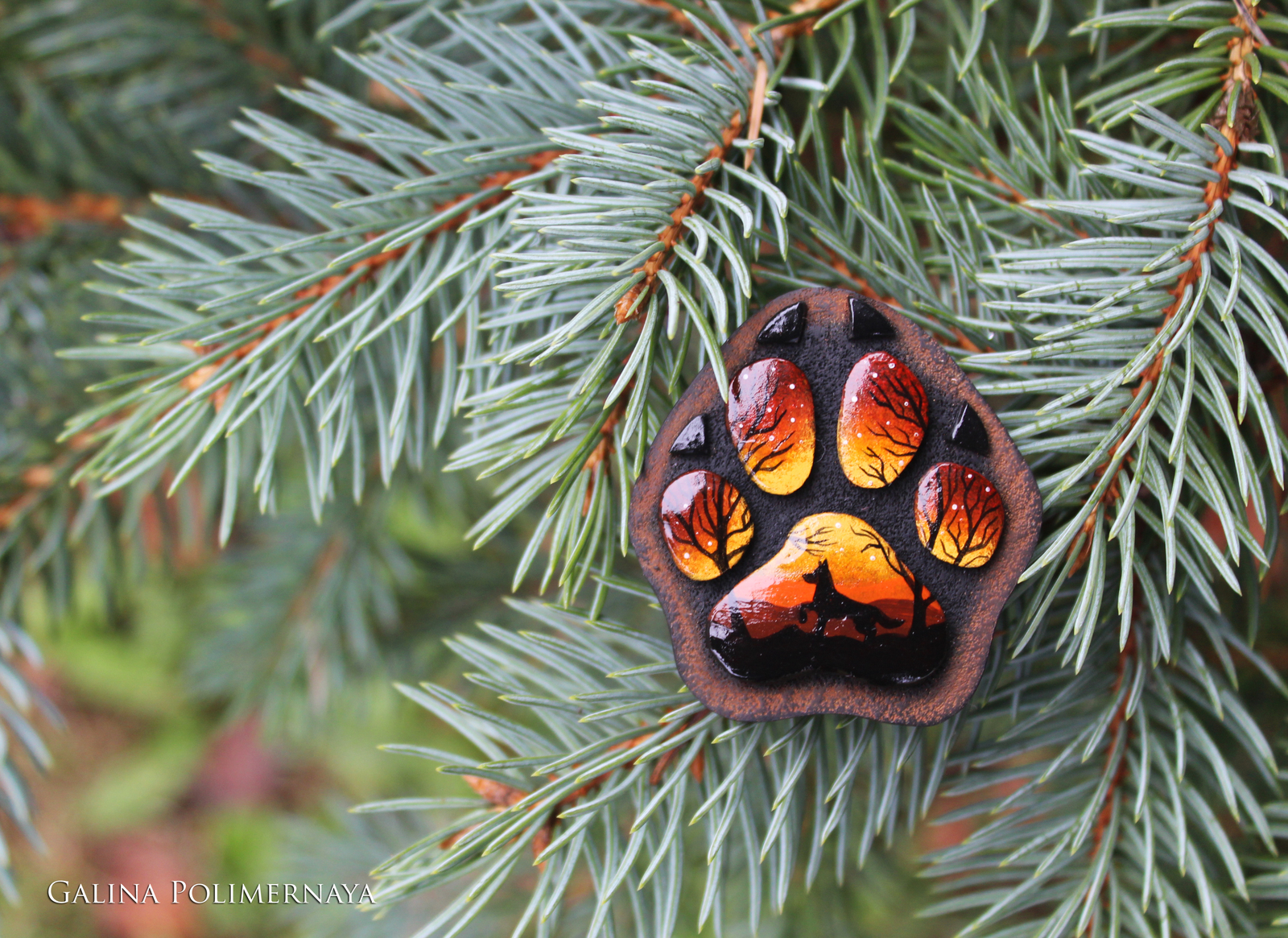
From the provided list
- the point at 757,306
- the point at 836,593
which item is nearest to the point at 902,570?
the point at 836,593

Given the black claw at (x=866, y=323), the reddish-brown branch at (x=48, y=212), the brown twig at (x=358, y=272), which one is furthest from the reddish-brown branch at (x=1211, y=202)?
the reddish-brown branch at (x=48, y=212)

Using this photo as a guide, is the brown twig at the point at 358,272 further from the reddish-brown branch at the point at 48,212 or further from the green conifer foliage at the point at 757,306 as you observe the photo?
the reddish-brown branch at the point at 48,212

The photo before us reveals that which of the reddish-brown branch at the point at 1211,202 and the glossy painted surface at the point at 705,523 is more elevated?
the reddish-brown branch at the point at 1211,202

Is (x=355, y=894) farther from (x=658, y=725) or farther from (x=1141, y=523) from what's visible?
(x=1141, y=523)

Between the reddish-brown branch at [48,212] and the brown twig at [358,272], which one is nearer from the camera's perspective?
the brown twig at [358,272]

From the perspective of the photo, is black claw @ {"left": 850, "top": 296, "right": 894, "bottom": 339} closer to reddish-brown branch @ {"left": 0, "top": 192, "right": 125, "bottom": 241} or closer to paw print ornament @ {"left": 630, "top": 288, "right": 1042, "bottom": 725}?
paw print ornament @ {"left": 630, "top": 288, "right": 1042, "bottom": 725}

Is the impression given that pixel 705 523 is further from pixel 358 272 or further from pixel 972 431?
pixel 358 272
